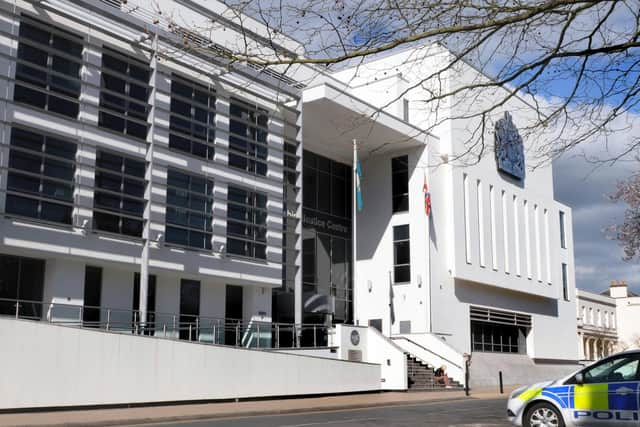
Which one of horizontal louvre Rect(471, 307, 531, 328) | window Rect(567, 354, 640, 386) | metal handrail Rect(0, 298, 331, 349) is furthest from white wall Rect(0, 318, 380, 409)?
horizontal louvre Rect(471, 307, 531, 328)

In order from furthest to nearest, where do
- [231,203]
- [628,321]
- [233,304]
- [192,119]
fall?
[628,321] → [233,304] → [231,203] → [192,119]

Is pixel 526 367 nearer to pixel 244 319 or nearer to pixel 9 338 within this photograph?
pixel 244 319

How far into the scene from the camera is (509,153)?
4831 centimetres

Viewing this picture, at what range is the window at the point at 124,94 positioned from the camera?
2689 cm

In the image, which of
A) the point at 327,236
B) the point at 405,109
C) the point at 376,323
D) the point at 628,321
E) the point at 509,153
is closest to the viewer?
the point at 376,323

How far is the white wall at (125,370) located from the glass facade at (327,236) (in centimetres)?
1355

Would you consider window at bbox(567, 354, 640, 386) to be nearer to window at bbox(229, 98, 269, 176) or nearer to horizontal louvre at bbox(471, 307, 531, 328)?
window at bbox(229, 98, 269, 176)

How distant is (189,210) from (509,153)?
1023 inches

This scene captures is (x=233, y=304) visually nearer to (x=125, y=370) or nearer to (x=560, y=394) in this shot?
(x=125, y=370)

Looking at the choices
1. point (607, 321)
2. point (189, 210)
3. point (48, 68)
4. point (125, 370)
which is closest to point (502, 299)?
point (189, 210)

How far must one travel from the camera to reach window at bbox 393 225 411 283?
42688 millimetres

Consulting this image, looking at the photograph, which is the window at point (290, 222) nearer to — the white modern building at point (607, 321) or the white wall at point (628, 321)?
the white modern building at point (607, 321)

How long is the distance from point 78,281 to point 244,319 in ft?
28.3

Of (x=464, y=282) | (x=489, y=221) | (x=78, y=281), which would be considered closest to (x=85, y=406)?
(x=78, y=281)
